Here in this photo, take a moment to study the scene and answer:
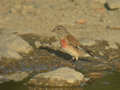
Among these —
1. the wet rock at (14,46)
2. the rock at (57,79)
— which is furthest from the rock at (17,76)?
the wet rock at (14,46)

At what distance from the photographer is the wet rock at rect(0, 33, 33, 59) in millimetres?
10755

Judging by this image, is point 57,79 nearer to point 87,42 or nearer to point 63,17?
point 87,42

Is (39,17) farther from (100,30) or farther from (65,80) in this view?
(65,80)

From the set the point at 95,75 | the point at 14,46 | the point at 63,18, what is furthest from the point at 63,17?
the point at 95,75

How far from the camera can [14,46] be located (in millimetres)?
11148

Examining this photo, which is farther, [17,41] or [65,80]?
[17,41]

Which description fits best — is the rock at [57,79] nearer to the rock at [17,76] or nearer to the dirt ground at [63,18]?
the rock at [17,76]

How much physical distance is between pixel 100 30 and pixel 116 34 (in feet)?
1.96

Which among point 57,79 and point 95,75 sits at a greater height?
point 57,79

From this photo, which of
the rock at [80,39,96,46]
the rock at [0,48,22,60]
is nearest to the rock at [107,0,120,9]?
the rock at [80,39,96,46]

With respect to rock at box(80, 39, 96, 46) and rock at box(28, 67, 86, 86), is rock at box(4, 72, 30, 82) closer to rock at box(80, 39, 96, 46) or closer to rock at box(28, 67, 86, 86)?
rock at box(28, 67, 86, 86)

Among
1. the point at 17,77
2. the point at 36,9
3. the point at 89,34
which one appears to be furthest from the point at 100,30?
the point at 17,77

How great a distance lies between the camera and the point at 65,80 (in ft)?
29.3

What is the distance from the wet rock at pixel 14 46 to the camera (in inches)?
423
